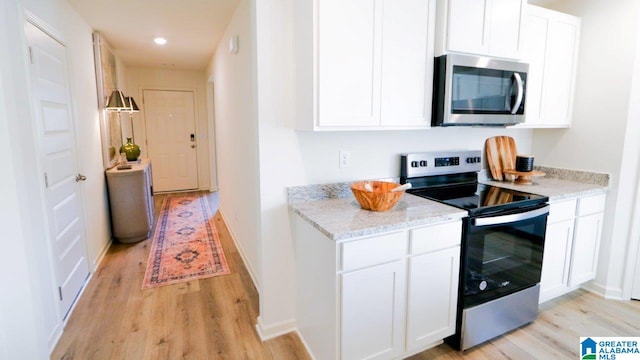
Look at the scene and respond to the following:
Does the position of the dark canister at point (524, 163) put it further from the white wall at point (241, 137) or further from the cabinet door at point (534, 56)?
the white wall at point (241, 137)

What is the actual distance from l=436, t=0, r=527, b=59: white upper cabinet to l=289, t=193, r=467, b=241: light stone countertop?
3.16 feet

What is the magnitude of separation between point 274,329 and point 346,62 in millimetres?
1718

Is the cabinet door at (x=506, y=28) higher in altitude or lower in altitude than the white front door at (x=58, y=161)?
higher

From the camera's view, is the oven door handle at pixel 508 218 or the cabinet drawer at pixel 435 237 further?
the oven door handle at pixel 508 218

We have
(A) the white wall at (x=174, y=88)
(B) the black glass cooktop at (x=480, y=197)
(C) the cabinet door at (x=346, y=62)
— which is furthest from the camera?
(A) the white wall at (x=174, y=88)

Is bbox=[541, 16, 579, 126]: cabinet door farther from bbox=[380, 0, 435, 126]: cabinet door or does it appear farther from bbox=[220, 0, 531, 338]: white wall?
bbox=[380, 0, 435, 126]: cabinet door

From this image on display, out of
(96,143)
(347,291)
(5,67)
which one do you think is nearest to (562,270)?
(347,291)

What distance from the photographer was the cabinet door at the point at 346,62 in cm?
171

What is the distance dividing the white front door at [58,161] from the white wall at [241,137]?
4.41ft

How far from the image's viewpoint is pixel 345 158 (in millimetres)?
2180

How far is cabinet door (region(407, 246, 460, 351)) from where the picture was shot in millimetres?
1763

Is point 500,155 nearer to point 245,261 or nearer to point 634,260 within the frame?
point 634,260

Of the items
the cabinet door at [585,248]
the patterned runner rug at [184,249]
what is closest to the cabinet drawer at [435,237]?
the cabinet door at [585,248]

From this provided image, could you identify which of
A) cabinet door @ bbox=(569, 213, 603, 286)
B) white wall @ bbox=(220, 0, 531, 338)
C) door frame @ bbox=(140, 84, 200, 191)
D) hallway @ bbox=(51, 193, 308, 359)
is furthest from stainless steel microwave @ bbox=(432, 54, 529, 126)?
door frame @ bbox=(140, 84, 200, 191)
